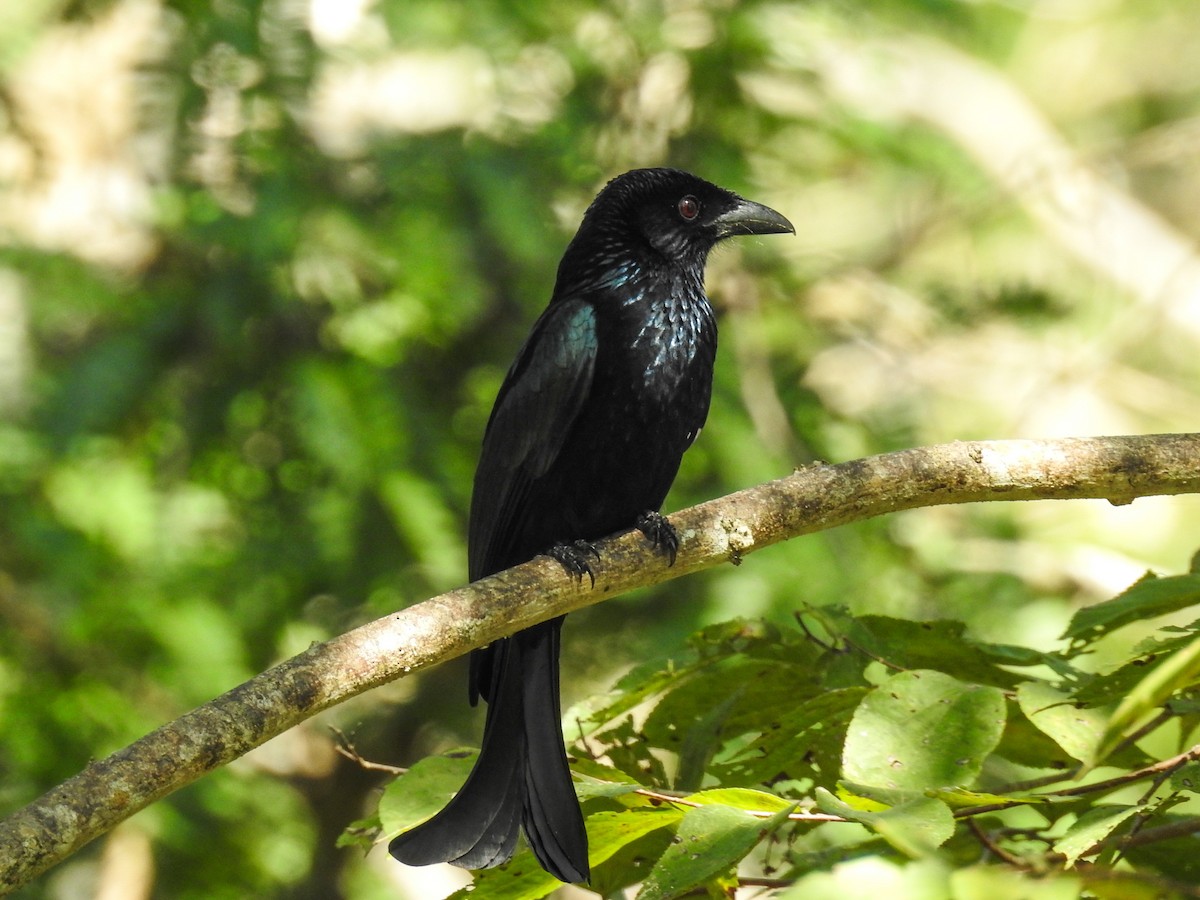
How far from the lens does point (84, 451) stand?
13.3 ft

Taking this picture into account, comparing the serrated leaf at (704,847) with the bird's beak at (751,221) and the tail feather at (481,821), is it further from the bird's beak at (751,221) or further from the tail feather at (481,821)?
the bird's beak at (751,221)

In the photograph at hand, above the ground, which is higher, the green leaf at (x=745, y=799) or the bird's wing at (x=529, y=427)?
the bird's wing at (x=529, y=427)

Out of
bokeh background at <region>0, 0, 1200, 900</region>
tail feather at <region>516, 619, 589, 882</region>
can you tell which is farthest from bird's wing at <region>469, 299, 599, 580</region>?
bokeh background at <region>0, 0, 1200, 900</region>

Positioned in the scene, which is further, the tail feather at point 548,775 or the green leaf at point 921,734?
the tail feather at point 548,775

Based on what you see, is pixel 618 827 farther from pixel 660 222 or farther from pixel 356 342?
pixel 356 342

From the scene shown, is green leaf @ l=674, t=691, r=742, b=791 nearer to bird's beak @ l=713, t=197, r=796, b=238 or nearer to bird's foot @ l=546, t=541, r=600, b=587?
bird's foot @ l=546, t=541, r=600, b=587

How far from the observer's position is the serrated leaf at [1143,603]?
171cm

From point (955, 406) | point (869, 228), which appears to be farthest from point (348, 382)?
point (869, 228)

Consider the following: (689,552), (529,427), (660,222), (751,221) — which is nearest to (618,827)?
(689,552)

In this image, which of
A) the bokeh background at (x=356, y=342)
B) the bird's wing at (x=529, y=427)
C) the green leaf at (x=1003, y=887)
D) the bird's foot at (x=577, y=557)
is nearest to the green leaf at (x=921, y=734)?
the green leaf at (x=1003, y=887)

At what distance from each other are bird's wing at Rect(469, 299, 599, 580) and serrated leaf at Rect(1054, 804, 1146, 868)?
1.69 metres

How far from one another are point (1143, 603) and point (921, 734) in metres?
0.36

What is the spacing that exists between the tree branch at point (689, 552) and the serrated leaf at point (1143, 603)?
0.43 metres

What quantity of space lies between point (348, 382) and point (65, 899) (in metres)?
2.54
